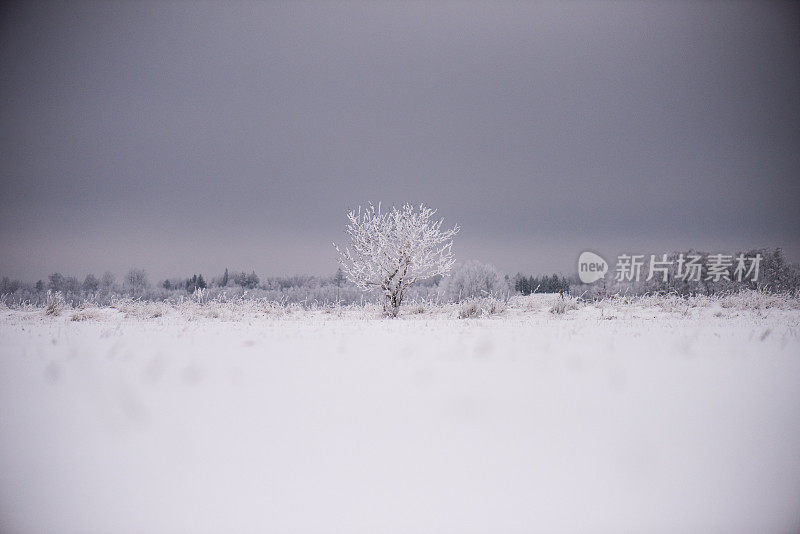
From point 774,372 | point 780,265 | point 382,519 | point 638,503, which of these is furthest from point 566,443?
point 780,265

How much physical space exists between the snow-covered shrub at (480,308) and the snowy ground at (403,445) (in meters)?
6.04

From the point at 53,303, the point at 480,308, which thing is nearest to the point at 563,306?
the point at 480,308

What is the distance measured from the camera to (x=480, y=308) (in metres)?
9.45

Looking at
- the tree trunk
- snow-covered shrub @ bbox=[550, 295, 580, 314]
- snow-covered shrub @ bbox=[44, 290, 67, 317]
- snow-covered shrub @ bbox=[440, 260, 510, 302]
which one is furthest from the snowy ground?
snow-covered shrub @ bbox=[440, 260, 510, 302]

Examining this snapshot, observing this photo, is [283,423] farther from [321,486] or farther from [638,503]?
[638,503]

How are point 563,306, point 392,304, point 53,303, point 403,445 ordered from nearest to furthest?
point 403,445
point 53,303
point 563,306
point 392,304

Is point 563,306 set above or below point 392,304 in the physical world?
above

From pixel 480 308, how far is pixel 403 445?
7540 mm

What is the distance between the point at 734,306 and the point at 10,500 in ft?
39.2

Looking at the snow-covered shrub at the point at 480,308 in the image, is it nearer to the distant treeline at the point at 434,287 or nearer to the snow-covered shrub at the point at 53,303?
the distant treeline at the point at 434,287

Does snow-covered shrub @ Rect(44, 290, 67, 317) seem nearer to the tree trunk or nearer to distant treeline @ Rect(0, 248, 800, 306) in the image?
distant treeline @ Rect(0, 248, 800, 306)

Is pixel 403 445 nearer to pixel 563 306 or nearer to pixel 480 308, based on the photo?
pixel 480 308

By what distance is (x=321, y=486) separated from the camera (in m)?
2.00

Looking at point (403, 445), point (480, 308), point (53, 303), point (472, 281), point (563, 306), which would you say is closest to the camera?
point (403, 445)
